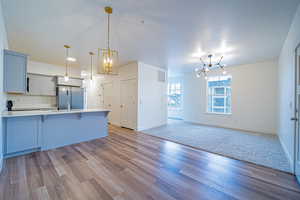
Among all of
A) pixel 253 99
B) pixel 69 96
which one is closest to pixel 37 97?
pixel 69 96

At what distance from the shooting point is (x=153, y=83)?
561cm

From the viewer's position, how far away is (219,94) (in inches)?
232

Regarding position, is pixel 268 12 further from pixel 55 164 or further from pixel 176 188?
pixel 55 164

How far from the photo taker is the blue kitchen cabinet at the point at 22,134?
261 cm

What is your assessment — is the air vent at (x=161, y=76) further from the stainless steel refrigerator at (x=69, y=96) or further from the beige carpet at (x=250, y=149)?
the stainless steel refrigerator at (x=69, y=96)

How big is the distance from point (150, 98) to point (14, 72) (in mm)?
4178

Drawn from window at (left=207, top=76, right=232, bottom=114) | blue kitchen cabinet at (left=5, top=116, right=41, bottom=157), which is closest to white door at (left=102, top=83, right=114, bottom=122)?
blue kitchen cabinet at (left=5, top=116, right=41, bottom=157)

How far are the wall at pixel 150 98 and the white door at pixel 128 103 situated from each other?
238mm

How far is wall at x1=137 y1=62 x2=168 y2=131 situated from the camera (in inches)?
198

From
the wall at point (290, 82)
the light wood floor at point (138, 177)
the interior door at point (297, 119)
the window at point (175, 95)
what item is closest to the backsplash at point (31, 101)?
the light wood floor at point (138, 177)


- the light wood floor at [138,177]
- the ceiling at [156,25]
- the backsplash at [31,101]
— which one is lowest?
the light wood floor at [138,177]

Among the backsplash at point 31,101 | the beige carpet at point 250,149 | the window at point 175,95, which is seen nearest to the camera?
the beige carpet at point 250,149

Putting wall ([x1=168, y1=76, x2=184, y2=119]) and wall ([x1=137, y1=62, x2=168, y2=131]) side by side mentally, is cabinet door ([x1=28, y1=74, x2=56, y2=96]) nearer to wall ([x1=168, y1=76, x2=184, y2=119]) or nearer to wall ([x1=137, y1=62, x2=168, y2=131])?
wall ([x1=137, y1=62, x2=168, y2=131])

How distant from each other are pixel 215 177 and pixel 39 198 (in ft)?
8.30
